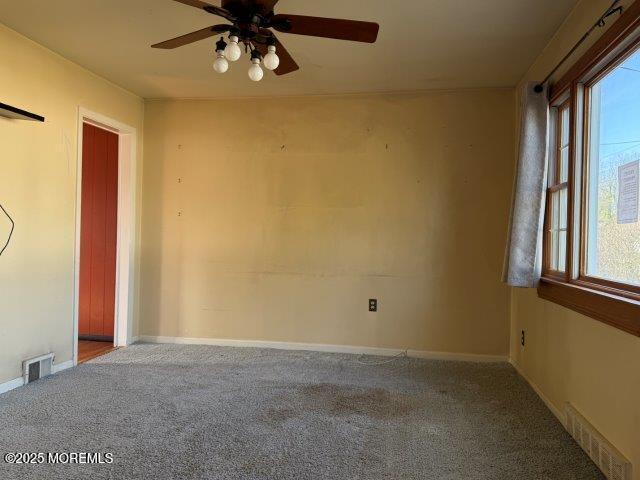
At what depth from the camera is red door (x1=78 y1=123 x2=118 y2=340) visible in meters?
4.19

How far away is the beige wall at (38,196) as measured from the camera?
9.07 feet

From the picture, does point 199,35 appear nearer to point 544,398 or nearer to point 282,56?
point 282,56

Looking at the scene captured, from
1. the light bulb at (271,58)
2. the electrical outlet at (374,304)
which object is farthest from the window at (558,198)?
the light bulb at (271,58)

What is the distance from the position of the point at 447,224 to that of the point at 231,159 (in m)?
2.06

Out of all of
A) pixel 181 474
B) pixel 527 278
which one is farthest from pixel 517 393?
pixel 181 474

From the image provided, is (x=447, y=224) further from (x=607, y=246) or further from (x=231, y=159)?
(x=231, y=159)

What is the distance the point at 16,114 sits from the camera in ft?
8.73

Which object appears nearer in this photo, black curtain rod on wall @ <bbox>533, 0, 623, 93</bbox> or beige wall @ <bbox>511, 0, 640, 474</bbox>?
beige wall @ <bbox>511, 0, 640, 474</bbox>

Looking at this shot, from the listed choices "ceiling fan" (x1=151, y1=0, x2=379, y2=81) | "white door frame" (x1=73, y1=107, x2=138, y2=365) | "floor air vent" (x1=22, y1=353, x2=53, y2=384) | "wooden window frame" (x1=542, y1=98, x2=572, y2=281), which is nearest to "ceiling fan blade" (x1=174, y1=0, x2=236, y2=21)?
"ceiling fan" (x1=151, y1=0, x2=379, y2=81)

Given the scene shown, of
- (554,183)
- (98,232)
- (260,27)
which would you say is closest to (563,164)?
(554,183)

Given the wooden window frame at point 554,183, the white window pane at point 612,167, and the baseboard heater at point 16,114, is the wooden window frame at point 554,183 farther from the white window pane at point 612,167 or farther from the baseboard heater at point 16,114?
the baseboard heater at point 16,114

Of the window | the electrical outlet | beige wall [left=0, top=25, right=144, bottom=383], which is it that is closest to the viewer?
the window

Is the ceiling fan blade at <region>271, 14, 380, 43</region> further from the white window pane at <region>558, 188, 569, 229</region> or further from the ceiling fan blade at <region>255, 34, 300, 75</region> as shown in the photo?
the white window pane at <region>558, 188, 569, 229</region>

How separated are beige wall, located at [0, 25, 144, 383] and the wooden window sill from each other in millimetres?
3409
